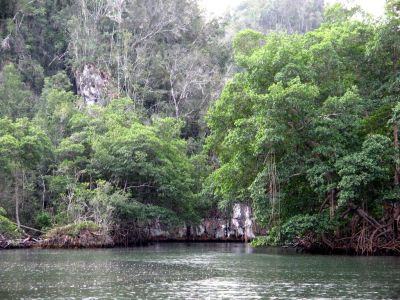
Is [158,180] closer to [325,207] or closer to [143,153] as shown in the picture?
[143,153]

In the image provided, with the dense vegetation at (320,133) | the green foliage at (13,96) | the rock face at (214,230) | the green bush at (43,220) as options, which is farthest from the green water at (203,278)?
the green foliage at (13,96)

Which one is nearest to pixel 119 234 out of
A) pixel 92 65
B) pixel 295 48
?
pixel 295 48

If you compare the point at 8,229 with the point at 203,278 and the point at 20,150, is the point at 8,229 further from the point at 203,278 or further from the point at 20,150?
the point at 203,278

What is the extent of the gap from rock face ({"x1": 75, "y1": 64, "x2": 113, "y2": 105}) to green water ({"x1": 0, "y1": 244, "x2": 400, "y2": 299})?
34306 millimetres

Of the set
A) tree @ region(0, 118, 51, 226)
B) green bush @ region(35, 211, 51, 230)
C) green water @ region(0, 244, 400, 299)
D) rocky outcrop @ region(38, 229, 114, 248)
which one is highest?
tree @ region(0, 118, 51, 226)

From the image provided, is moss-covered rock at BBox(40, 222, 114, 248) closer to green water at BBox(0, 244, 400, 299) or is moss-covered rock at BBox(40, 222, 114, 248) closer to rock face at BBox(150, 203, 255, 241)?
green water at BBox(0, 244, 400, 299)

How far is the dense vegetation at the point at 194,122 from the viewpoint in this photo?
3017cm

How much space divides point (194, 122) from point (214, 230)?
12.9 m

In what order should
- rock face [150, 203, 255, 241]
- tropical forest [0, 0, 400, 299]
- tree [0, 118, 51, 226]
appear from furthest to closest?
rock face [150, 203, 255, 241]
tree [0, 118, 51, 226]
tropical forest [0, 0, 400, 299]

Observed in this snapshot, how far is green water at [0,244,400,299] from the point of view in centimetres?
1652

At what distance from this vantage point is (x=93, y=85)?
6219 cm

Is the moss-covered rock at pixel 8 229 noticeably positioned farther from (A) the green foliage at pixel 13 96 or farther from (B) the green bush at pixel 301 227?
(B) the green bush at pixel 301 227

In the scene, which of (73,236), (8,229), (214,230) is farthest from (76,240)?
(214,230)

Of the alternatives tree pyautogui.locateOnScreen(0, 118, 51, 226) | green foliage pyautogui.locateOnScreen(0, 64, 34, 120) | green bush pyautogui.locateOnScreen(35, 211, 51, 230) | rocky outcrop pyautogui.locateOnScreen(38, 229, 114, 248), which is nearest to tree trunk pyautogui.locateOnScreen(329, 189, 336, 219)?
rocky outcrop pyautogui.locateOnScreen(38, 229, 114, 248)
